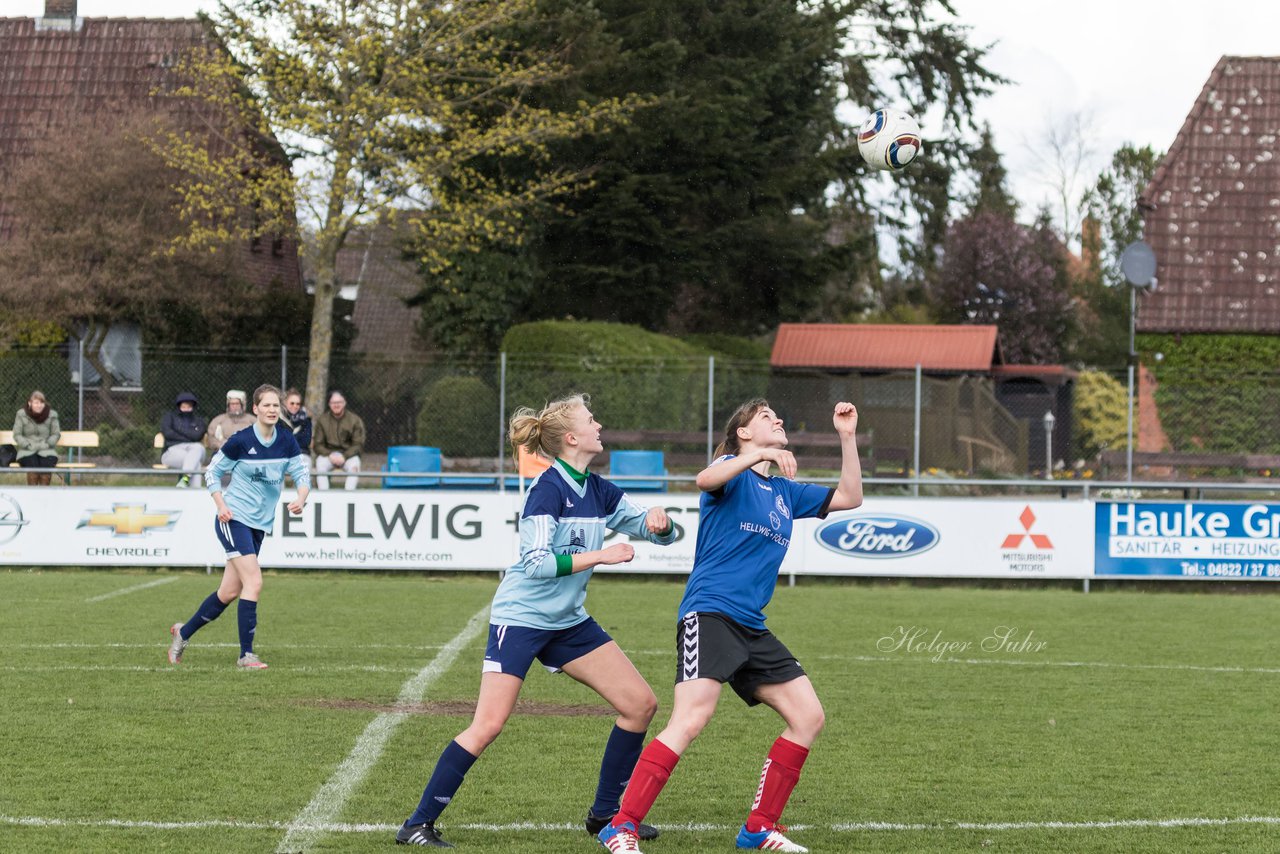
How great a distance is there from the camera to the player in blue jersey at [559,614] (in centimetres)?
553

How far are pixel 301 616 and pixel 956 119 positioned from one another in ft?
94.2

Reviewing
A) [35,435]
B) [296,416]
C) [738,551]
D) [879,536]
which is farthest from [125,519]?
[738,551]

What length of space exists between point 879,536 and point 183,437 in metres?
8.73

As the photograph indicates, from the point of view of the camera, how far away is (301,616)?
13.1m

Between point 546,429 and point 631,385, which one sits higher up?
point 631,385

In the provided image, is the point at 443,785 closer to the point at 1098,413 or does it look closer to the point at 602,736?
the point at 602,736

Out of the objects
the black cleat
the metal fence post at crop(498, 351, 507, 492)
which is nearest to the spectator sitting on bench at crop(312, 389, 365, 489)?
the metal fence post at crop(498, 351, 507, 492)

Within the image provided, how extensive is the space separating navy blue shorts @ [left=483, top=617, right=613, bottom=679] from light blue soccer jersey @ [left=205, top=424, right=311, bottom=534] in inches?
185

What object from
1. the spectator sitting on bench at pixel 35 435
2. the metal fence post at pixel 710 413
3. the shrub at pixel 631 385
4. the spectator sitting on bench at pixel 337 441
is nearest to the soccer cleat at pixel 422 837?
the spectator sitting on bench at pixel 337 441

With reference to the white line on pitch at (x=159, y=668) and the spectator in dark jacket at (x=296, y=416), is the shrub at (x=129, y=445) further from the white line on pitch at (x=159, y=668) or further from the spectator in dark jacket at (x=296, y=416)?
the white line on pitch at (x=159, y=668)

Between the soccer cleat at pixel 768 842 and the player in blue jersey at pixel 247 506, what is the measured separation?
5.19 m

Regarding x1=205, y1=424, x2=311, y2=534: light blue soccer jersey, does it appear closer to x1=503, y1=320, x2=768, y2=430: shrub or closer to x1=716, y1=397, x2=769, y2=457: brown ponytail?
x1=716, y1=397, x2=769, y2=457: brown ponytail

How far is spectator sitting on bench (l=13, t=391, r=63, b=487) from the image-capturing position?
1952 centimetres

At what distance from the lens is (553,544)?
18.3 ft
